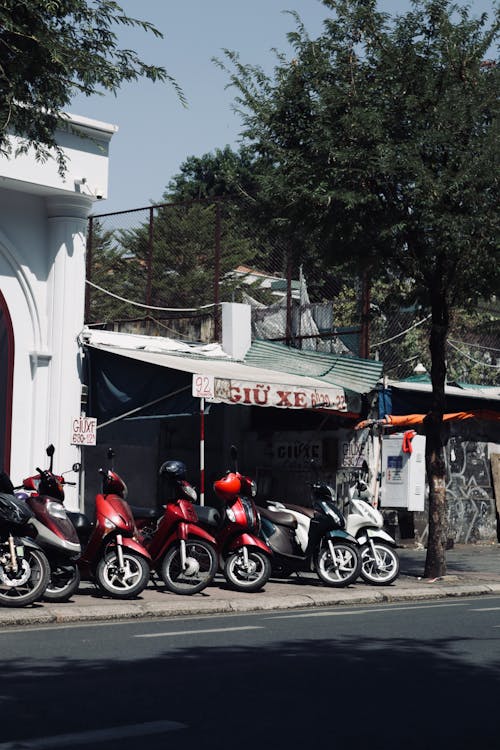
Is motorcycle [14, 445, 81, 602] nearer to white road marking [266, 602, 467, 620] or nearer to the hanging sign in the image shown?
white road marking [266, 602, 467, 620]

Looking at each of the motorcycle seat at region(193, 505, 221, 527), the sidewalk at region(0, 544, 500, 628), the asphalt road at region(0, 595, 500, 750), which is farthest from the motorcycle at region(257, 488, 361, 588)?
the asphalt road at region(0, 595, 500, 750)

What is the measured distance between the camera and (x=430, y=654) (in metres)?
9.15

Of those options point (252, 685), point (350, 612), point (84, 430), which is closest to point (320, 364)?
point (84, 430)

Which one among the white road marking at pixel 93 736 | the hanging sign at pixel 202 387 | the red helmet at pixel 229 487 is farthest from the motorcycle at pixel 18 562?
the white road marking at pixel 93 736

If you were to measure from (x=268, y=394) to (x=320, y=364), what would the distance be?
3865 mm

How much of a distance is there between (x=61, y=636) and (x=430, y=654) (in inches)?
121

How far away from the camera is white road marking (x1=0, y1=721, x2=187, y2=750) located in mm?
5691

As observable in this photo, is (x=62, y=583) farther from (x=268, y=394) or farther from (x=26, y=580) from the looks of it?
(x=268, y=394)

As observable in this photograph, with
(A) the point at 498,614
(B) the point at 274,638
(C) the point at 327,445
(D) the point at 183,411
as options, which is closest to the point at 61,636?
(B) the point at 274,638

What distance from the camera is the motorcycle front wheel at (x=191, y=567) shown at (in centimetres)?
1408

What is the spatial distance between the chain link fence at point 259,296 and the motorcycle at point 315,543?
3763 millimetres

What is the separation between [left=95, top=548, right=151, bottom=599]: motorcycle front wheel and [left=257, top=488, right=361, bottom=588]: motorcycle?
257 cm

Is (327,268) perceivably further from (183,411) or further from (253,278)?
(253,278)

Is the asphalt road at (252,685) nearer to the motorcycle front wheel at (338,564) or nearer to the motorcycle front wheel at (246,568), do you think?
the motorcycle front wheel at (246,568)
